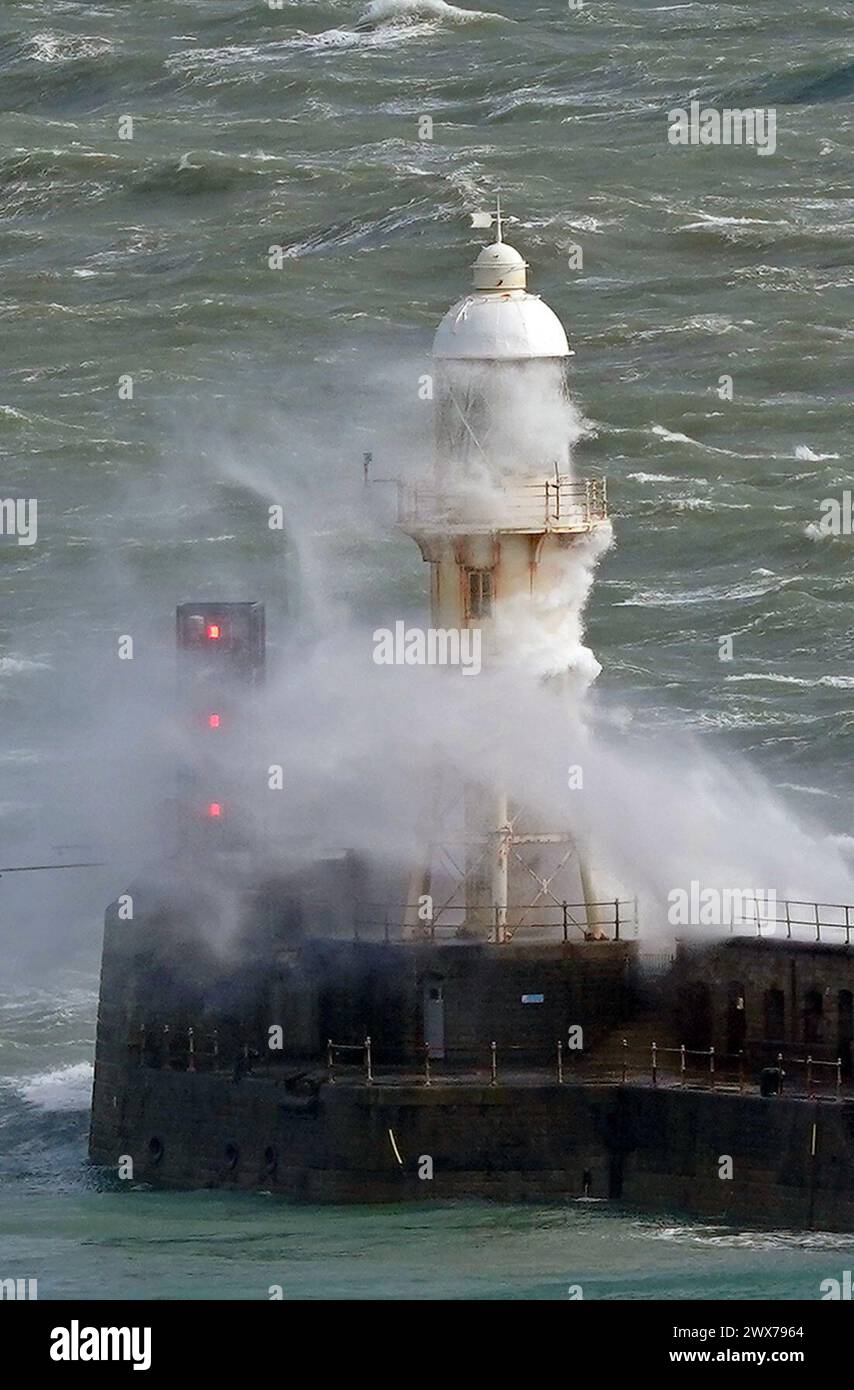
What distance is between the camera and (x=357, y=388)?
106375 millimetres

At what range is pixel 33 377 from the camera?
112 meters

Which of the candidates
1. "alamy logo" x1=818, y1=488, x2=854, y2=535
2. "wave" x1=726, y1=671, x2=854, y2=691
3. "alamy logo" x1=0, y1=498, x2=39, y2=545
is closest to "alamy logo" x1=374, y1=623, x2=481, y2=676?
"wave" x1=726, y1=671, x2=854, y2=691

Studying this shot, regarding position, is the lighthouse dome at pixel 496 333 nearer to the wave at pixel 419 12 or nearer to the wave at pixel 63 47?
the wave at pixel 63 47

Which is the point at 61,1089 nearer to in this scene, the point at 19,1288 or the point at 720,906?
the point at 720,906

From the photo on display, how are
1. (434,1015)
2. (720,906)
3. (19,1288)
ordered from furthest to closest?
(720,906), (434,1015), (19,1288)

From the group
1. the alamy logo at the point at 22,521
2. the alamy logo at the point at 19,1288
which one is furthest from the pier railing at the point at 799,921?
the alamy logo at the point at 22,521

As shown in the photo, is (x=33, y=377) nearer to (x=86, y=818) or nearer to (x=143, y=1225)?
(x=86, y=818)

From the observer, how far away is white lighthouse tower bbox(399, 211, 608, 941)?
6962cm

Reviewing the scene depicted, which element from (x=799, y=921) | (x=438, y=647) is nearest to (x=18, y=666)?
(x=438, y=647)

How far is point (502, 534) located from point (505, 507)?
46 centimetres

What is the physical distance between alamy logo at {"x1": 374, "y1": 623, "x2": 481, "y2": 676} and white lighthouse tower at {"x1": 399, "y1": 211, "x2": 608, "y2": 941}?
149mm

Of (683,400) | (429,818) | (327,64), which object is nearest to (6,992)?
(429,818)

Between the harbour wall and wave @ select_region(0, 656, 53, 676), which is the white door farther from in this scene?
wave @ select_region(0, 656, 53, 676)

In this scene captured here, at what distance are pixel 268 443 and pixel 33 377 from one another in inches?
438
